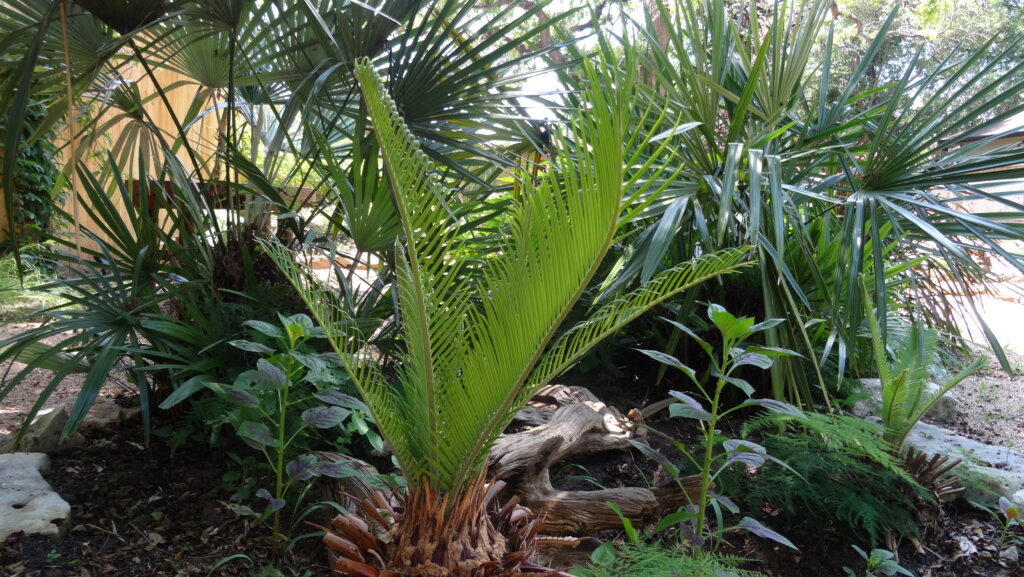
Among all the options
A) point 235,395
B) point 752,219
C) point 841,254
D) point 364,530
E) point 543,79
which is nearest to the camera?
point 364,530

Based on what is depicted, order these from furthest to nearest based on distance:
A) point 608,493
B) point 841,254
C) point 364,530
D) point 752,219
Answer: point 841,254 → point 752,219 → point 608,493 → point 364,530

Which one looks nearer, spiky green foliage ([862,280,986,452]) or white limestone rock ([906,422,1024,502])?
spiky green foliage ([862,280,986,452])

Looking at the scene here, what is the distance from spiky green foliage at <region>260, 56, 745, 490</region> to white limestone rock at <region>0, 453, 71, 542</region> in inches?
41.0

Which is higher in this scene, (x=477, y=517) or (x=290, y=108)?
(x=290, y=108)

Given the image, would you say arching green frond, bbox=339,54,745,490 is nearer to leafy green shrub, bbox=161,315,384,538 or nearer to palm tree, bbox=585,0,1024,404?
leafy green shrub, bbox=161,315,384,538

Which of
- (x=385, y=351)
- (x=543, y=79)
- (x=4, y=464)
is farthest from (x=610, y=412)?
(x=4, y=464)

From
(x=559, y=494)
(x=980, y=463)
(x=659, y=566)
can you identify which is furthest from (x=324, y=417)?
(x=980, y=463)

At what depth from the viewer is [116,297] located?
7.82ft

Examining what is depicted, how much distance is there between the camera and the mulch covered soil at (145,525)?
1840 millimetres

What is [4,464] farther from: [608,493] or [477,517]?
Answer: [608,493]

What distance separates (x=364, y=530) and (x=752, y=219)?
1.55 metres

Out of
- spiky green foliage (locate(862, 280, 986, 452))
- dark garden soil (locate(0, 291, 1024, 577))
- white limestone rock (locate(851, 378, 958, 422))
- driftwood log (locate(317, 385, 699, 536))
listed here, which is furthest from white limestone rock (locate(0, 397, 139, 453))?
white limestone rock (locate(851, 378, 958, 422))

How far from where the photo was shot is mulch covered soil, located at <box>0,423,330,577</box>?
1840mm

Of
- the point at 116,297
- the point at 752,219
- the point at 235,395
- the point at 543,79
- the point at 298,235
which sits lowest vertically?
the point at 235,395
